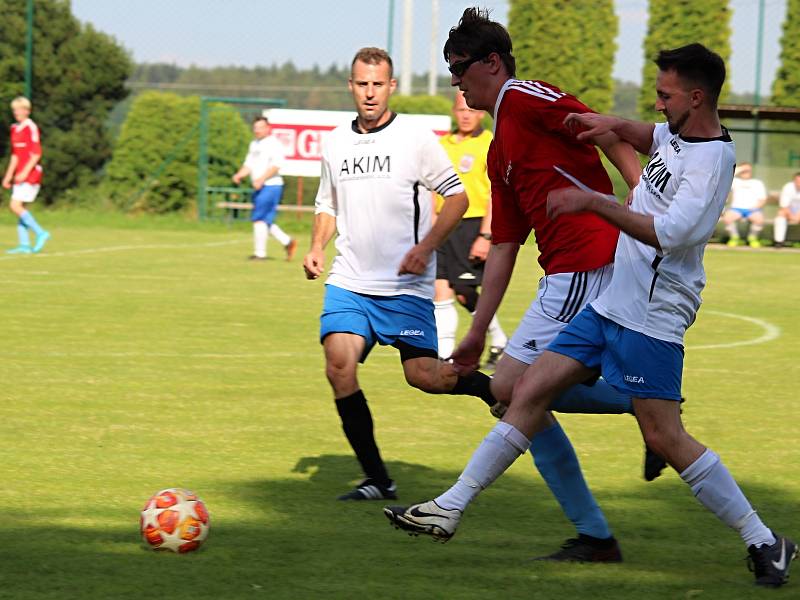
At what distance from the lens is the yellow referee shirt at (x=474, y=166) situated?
35.3ft

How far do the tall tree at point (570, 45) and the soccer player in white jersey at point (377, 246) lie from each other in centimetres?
2576

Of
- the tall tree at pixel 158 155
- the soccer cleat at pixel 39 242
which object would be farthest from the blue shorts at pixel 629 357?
the tall tree at pixel 158 155

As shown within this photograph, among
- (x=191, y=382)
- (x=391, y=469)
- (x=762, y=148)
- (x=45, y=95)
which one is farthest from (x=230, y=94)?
(x=391, y=469)

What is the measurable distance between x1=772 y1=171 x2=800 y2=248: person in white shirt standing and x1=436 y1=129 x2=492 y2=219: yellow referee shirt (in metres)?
16.8

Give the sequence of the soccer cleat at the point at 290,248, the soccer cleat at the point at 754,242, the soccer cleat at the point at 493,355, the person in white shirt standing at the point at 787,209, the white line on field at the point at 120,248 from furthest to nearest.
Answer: the soccer cleat at the point at 754,242, the person in white shirt standing at the point at 787,209, the soccer cleat at the point at 290,248, the white line on field at the point at 120,248, the soccer cleat at the point at 493,355

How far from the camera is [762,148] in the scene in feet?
93.6

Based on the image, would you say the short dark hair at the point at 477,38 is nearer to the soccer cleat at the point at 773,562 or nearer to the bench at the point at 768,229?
the soccer cleat at the point at 773,562

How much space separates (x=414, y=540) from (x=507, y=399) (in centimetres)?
74

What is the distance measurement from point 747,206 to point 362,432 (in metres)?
21.5

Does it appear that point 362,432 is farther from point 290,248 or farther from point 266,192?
point 290,248

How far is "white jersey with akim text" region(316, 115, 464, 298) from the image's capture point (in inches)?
261

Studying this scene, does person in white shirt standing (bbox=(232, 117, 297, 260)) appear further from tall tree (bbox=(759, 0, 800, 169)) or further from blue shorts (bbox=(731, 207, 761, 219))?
tall tree (bbox=(759, 0, 800, 169))

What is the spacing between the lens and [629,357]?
4.94m

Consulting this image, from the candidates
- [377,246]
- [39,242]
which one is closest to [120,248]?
[39,242]
